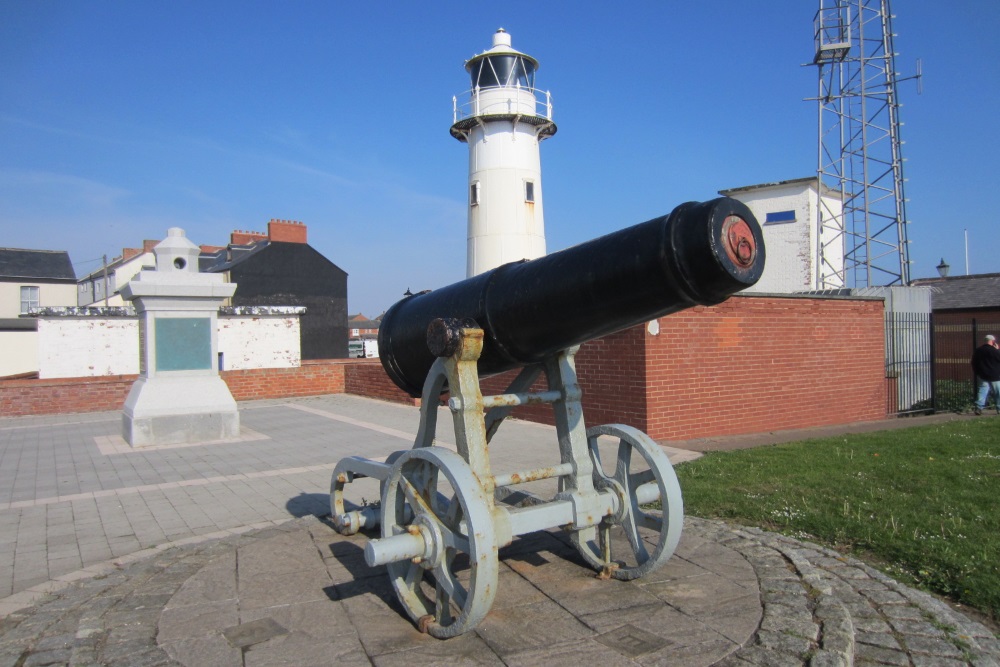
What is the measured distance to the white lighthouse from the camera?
70.6ft

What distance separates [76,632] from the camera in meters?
3.55

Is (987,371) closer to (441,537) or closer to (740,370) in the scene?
(740,370)

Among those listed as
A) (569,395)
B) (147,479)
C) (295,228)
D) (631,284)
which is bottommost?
(147,479)

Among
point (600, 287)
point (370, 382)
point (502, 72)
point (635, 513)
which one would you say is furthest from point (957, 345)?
point (600, 287)

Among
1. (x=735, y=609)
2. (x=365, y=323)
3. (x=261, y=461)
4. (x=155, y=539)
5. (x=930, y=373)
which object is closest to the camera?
(x=735, y=609)

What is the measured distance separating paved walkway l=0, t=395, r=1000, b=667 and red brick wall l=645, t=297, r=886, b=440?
4.49 metres

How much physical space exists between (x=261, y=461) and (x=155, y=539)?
3381mm

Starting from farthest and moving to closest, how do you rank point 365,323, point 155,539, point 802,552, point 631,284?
point 365,323 → point 155,539 → point 802,552 → point 631,284

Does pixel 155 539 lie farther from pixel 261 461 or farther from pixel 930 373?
pixel 930 373

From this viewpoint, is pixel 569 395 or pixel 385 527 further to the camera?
pixel 569 395

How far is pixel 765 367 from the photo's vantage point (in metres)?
10.6

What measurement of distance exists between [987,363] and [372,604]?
1277 cm

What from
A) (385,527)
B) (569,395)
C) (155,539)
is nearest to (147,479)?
(155,539)

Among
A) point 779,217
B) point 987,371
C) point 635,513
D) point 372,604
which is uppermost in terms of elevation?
point 779,217
